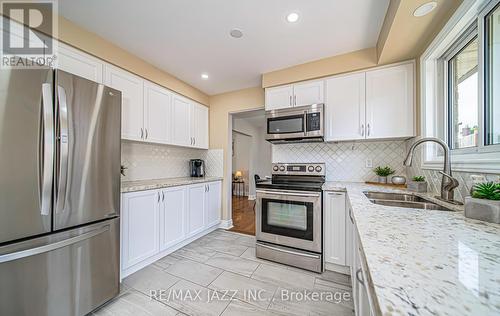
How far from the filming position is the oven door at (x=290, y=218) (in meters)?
2.00

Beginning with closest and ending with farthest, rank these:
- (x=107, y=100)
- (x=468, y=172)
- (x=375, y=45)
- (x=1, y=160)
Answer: (x=1, y=160), (x=468, y=172), (x=107, y=100), (x=375, y=45)

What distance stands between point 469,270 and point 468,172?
3.64 ft

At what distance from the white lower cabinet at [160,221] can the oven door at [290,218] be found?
107 cm

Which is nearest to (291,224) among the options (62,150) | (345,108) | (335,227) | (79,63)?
(335,227)

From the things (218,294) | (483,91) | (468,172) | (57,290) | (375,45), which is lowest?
→ (218,294)

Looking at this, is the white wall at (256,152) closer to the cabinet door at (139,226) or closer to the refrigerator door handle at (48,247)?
the cabinet door at (139,226)

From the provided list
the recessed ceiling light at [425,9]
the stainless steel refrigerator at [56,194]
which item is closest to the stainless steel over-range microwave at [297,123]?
the recessed ceiling light at [425,9]

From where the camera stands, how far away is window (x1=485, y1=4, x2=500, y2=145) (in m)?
1.12

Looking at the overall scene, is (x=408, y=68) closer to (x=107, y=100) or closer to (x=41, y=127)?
(x=107, y=100)

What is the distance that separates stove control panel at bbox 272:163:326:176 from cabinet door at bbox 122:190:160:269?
5.47 feet

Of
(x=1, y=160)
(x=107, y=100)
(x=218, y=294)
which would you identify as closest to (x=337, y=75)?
(x=107, y=100)

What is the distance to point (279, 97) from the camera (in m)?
2.63

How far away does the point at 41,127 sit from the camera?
118cm

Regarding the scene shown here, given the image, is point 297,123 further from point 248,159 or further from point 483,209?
point 248,159
